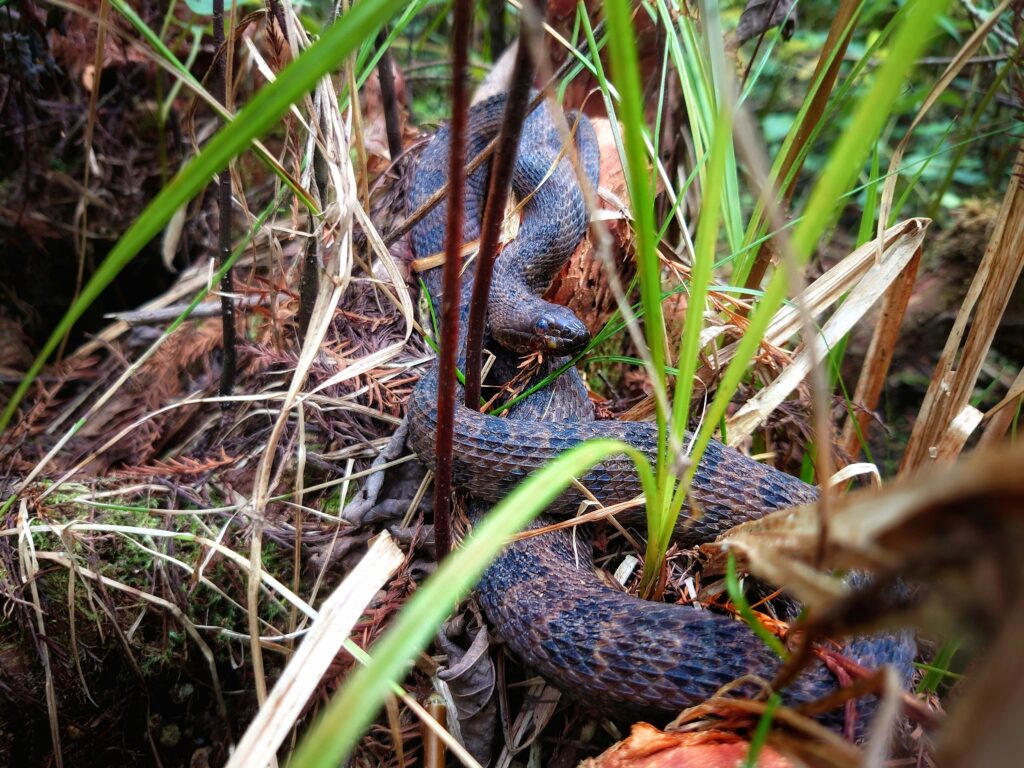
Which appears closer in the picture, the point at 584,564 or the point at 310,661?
the point at 310,661

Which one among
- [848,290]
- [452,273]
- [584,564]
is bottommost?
[584,564]

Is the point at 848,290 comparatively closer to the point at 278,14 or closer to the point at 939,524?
the point at 939,524

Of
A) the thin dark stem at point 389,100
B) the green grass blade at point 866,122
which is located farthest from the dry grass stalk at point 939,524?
the thin dark stem at point 389,100

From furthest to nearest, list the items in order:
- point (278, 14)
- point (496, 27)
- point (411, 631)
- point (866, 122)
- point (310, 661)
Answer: point (496, 27), point (278, 14), point (310, 661), point (866, 122), point (411, 631)

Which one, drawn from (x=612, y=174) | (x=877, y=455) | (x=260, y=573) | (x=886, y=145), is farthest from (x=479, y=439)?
(x=886, y=145)

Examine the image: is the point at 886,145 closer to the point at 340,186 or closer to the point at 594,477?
the point at 594,477

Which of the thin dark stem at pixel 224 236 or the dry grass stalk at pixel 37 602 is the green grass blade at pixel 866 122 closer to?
the thin dark stem at pixel 224 236

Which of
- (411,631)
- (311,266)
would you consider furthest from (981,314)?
(411,631)
